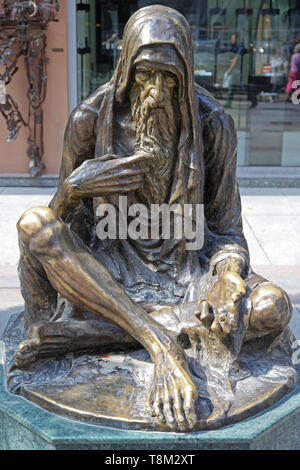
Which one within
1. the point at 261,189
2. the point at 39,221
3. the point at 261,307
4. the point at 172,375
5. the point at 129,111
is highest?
the point at 129,111

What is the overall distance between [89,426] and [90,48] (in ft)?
22.6

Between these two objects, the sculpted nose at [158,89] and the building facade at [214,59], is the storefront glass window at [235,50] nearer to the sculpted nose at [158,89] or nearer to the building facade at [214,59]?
the building facade at [214,59]

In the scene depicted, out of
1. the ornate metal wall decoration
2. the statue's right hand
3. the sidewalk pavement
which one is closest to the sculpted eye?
the statue's right hand

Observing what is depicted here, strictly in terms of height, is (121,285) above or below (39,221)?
below

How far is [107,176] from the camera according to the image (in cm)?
284

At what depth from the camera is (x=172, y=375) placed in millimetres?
2504

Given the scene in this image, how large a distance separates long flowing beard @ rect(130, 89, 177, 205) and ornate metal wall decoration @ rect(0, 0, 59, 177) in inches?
201

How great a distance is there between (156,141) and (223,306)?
80cm

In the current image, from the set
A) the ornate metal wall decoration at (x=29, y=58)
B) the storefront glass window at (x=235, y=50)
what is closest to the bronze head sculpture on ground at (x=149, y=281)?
the ornate metal wall decoration at (x=29, y=58)

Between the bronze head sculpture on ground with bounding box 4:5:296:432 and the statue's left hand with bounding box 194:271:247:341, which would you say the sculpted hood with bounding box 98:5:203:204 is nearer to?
the bronze head sculpture on ground with bounding box 4:5:296:432

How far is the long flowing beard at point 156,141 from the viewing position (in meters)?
2.85

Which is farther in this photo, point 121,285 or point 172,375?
point 121,285

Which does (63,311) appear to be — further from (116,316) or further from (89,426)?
(89,426)
